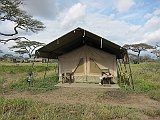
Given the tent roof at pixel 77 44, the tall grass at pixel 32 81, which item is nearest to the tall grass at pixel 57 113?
the tall grass at pixel 32 81

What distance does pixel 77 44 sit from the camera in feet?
33.1

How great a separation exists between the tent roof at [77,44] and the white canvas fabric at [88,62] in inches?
12.7

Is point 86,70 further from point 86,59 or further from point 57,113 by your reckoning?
point 57,113

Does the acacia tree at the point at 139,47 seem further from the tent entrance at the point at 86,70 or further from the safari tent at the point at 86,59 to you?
the tent entrance at the point at 86,70

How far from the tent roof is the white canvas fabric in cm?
32

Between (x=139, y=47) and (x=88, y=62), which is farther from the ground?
(x=139, y=47)

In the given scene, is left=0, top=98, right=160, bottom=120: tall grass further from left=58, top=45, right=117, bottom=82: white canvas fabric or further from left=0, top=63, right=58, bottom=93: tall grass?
left=58, top=45, right=117, bottom=82: white canvas fabric

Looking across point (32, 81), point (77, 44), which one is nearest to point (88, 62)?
point (77, 44)

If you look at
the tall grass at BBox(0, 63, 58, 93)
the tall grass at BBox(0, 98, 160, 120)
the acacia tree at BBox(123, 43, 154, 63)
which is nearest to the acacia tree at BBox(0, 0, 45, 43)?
the tall grass at BBox(0, 63, 58, 93)

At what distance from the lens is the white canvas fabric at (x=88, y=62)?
9664 millimetres

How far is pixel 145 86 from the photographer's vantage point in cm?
753

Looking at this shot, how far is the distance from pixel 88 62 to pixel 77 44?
1.21 meters

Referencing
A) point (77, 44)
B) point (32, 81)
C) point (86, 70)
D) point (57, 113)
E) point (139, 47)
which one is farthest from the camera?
point (139, 47)

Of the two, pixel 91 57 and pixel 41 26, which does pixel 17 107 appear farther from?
pixel 41 26
